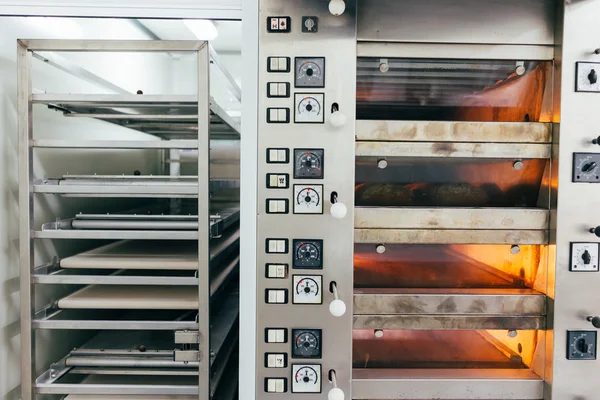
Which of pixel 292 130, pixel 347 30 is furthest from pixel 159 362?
A: pixel 347 30

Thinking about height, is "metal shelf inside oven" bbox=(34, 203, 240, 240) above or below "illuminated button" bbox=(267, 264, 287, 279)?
above

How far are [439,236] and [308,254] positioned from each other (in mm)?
462

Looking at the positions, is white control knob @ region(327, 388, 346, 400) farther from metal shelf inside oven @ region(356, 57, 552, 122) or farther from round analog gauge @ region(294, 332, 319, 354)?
metal shelf inside oven @ region(356, 57, 552, 122)

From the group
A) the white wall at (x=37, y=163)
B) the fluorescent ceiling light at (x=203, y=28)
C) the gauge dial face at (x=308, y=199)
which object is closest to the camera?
the gauge dial face at (x=308, y=199)

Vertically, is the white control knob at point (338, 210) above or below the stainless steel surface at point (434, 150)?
below

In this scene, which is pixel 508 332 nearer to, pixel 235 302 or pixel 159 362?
pixel 159 362

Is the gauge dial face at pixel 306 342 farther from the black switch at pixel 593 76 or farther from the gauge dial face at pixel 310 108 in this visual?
the black switch at pixel 593 76

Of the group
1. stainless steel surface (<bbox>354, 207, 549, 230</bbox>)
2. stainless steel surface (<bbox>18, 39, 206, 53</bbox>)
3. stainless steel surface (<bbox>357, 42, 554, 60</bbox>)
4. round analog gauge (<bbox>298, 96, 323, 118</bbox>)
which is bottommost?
stainless steel surface (<bbox>354, 207, 549, 230</bbox>)

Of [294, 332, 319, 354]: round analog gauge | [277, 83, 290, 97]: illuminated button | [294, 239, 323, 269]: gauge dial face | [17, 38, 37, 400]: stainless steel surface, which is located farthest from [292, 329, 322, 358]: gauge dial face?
[17, 38, 37, 400]: stainless steel surface

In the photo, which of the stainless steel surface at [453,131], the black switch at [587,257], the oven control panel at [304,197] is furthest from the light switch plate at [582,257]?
the oven control panel at [304,197]

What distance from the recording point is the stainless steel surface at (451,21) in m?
1.34

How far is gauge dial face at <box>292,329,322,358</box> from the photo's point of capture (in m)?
1.36

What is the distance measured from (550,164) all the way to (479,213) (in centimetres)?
31

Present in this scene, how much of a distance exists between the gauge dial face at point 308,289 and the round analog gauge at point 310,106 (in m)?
0.55
